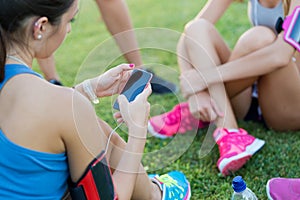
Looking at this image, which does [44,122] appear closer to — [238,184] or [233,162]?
[238,184]

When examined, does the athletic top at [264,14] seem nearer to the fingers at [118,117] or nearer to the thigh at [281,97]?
the thigh at [281,97]

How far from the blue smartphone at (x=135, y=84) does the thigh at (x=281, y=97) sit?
784 mm

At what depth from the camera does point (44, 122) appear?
129 cm

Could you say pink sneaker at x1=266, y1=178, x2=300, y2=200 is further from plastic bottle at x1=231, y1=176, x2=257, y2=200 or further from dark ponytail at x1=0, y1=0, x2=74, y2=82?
dark ponytail at x1=0, y1=0, x2=74, y2=82

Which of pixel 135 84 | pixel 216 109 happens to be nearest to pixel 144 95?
pixel 135 84

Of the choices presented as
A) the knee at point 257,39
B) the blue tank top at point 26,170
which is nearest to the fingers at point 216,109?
the knee at point 257,39

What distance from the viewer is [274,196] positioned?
68.4 inches

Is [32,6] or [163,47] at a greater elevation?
[32,6]

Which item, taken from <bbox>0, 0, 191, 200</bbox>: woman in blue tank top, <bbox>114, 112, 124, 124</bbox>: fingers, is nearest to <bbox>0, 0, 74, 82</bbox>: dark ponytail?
<bbox>0, 0, 191, 200</bbox>: woman in blue tank top

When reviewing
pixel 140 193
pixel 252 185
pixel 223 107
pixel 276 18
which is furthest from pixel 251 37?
pixel 140 193

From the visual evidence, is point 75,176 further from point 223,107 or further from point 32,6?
point 223,107

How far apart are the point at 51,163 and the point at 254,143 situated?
978 mm

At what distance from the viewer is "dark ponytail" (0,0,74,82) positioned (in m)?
1.29

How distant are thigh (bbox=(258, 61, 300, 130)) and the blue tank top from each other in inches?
Answer: 42.6
